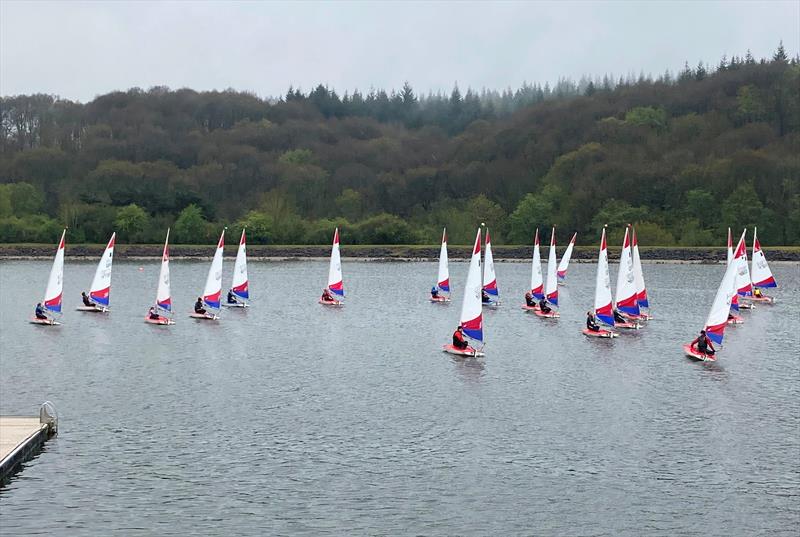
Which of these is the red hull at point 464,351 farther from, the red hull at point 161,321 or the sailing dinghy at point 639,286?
the red hull at point 161,321

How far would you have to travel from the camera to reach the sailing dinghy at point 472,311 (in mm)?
55375

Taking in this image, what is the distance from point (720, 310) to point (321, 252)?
353 ft

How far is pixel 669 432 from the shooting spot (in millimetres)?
41031

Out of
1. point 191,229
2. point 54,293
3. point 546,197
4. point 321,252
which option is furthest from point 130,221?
point 54,293

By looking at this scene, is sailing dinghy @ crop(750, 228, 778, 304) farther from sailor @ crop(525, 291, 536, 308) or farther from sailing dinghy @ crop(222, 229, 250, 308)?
sailing dinghy @ crop(222, 229, 250, 308)

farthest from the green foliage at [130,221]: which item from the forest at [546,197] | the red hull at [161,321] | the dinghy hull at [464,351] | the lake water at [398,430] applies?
the dinghy hull at [464,351]

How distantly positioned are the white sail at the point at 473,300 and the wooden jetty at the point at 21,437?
77.6 ft

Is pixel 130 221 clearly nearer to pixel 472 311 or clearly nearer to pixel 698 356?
pixel 472 311

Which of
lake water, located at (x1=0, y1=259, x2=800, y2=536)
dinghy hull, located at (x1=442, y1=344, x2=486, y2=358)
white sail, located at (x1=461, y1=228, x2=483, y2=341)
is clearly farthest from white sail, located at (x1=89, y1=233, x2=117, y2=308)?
white sail, located at (x1=461, y1=228, x2=483, y2=341)

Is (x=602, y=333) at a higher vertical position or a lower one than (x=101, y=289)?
lower

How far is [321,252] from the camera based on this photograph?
16012 cm

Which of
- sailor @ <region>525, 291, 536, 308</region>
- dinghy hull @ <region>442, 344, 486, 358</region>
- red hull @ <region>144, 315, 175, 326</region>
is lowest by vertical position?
red hull @ <region>144, 315, 175, 326</region>

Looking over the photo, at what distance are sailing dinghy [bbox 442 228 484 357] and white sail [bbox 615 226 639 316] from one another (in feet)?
44.1

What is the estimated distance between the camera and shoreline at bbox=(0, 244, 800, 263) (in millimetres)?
148750
